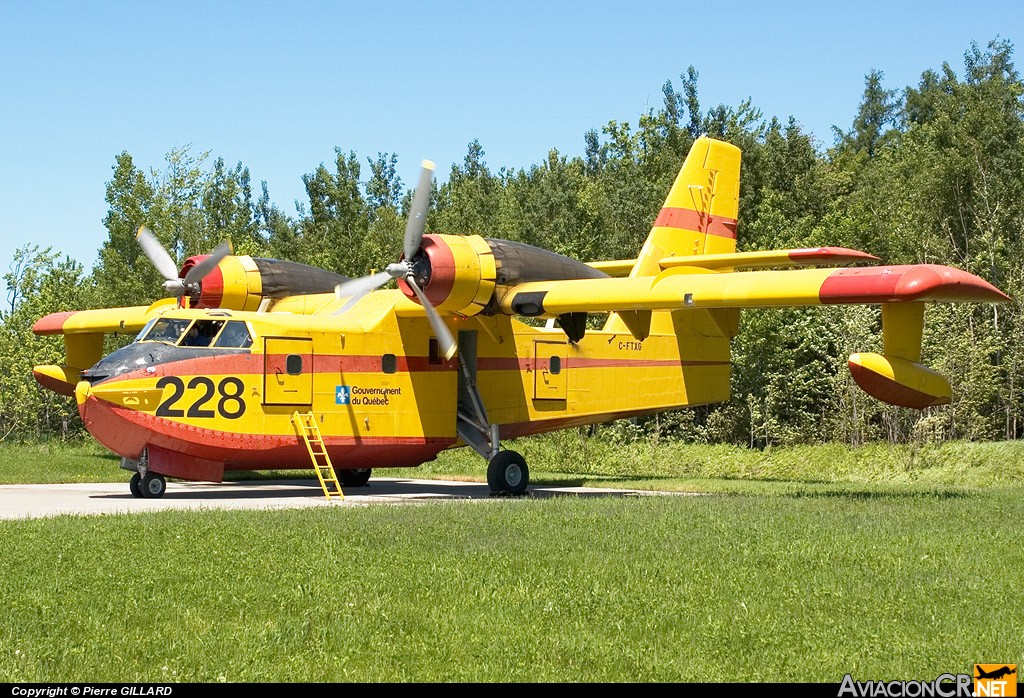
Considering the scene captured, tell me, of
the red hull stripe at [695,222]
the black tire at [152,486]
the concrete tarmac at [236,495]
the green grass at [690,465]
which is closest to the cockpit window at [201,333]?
the black tire at [152,486]

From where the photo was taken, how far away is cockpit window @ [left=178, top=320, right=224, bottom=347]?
63.0ft

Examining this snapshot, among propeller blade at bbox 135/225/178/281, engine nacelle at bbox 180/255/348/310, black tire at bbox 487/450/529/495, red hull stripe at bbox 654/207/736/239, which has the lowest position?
black tire at bbox 487/450/529/495

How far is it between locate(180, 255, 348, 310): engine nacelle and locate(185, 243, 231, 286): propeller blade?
0.27 m

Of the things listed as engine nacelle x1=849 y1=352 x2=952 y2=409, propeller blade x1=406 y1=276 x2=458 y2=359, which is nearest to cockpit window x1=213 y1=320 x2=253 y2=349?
propeller blade x1=406 y1=276 x2=458 y2=359

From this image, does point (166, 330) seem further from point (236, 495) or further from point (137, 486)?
point (236, 495)

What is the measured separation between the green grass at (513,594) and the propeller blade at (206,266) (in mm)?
7857

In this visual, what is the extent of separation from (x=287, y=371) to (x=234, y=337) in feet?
3.38

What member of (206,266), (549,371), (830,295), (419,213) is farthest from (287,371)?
(830,295)

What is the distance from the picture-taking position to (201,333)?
63.3 ft

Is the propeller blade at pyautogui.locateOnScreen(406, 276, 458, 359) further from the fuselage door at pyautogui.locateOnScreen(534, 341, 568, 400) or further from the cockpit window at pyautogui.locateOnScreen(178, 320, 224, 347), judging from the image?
the cockpit window at pyautogui.locateOnScreen(178, 320, 224, 347)

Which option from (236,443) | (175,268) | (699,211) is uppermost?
(699,211)

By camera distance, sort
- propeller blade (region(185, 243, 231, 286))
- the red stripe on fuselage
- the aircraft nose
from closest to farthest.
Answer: the aircraft nose, the red stripe on fuselage, propeller blade (region(185, 243, 231, 286))

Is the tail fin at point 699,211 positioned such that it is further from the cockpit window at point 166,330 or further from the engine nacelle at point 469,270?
the cockpit window at point 166,330

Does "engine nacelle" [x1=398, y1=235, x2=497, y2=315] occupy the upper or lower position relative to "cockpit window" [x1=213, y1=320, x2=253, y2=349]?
upper
